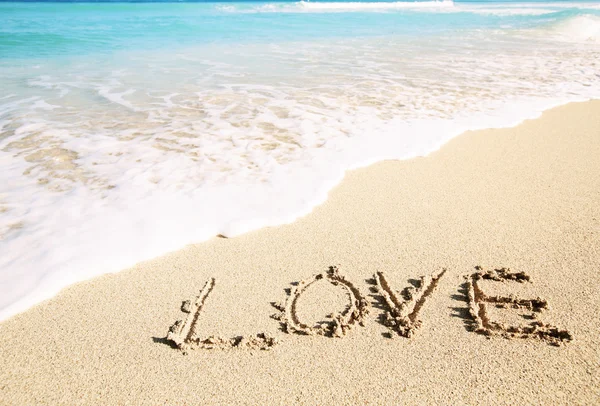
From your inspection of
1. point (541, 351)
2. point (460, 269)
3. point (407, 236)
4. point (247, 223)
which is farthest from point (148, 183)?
point (541, 351)

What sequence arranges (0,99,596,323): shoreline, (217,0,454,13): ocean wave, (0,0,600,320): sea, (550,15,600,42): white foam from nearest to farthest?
(0,99,596,323): shoreline, (0,0,600,320): sea, (550,15,600,42): white foam, (217,0,454,13): ocean wave

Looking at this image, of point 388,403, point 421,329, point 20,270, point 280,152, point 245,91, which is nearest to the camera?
point 388,403

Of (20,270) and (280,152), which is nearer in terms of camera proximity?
(20,270)

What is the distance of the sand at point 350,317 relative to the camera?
1697 millimetres

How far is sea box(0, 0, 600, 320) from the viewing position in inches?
107

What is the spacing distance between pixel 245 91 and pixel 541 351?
529cm

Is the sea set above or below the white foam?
below

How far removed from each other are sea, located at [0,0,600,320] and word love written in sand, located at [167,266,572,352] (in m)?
0.66

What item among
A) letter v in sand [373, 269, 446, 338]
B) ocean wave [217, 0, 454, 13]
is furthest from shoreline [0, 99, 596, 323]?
ocean wave [217, 0, 454, 13]

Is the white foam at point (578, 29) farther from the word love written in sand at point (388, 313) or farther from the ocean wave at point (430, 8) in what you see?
the word love written in sand at point (388, 313)

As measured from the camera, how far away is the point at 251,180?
3.41 meters

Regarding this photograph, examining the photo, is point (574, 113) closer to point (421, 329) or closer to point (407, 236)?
point (407, 236)

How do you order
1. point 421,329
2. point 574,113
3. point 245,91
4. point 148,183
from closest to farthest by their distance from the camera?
point 421,329, point 148,183, point 574,113, point 245,91

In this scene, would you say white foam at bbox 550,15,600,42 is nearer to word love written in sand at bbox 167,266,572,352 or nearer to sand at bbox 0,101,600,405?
sand at bbox 0,101,600,405
